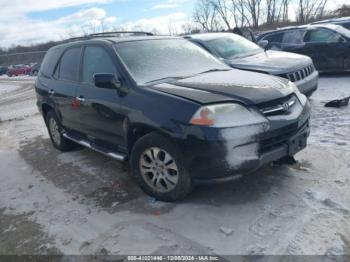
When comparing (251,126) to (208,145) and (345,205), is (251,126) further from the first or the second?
(345,205)

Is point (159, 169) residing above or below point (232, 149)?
below

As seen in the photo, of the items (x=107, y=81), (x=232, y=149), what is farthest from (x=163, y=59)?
(x=232, y=149)

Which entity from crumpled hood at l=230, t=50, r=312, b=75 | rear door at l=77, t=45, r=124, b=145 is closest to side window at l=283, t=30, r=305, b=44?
crumpled hood at l=230, t=50, r=312, b=75

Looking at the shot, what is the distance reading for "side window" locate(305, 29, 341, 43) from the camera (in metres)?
10.2

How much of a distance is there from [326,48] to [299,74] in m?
3.64

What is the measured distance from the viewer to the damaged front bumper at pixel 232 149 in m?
3.38

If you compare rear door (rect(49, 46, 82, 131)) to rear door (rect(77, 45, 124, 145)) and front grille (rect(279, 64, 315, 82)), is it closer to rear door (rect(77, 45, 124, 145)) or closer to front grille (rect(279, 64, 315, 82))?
rear door (rect(77, 45, 124, 145))

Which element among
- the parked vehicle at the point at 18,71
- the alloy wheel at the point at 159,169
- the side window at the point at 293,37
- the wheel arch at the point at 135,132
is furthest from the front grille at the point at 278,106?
the parked vehicle at the point at 18,71

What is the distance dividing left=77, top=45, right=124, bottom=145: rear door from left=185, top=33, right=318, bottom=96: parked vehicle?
342cm

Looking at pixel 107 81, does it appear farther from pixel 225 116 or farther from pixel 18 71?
pixel 18 71

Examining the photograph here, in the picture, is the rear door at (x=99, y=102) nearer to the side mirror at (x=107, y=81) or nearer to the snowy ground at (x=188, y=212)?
the side mirror at (x=107, y=81)

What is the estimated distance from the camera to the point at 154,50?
4707mm

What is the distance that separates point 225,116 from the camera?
135 inches

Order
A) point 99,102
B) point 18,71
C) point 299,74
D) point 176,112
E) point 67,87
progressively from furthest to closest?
point 18,71 → point 299,74 → point 67,87 → point 99,102 → point 176,112
